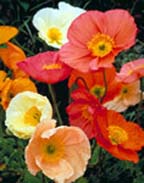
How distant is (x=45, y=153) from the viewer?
1.81m

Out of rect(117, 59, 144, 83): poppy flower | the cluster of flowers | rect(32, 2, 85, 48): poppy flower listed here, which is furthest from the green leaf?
rect(32, 2, 85, 48): poppy flower

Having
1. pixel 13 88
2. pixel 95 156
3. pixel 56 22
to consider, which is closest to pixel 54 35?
pixel 56 22

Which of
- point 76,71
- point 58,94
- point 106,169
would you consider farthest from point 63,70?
point 58,94

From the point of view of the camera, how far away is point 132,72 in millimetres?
1924

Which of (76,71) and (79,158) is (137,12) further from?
(79,158)

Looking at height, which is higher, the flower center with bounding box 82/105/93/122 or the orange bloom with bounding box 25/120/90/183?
the orange bloom with bounding box 25/120/90/183

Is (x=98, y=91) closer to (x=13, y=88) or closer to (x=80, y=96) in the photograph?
(x=80, y=96)

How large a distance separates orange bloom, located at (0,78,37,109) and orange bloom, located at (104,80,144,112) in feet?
0.64

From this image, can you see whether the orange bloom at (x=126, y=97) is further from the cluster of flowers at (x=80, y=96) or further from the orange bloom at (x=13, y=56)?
the orange bloom at (x=13, y=56)

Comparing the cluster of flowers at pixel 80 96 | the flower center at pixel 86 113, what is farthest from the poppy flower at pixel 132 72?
the flower center at pixel 86 113

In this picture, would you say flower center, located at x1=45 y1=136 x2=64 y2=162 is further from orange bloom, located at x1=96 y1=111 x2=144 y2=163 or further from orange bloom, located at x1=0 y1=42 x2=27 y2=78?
orange bloom, located at x1=0 y1=42 x2=27 y2=78

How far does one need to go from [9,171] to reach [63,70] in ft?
1.29

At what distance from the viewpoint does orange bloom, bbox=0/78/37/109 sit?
1.98m

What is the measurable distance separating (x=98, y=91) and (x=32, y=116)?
194 millimetres
